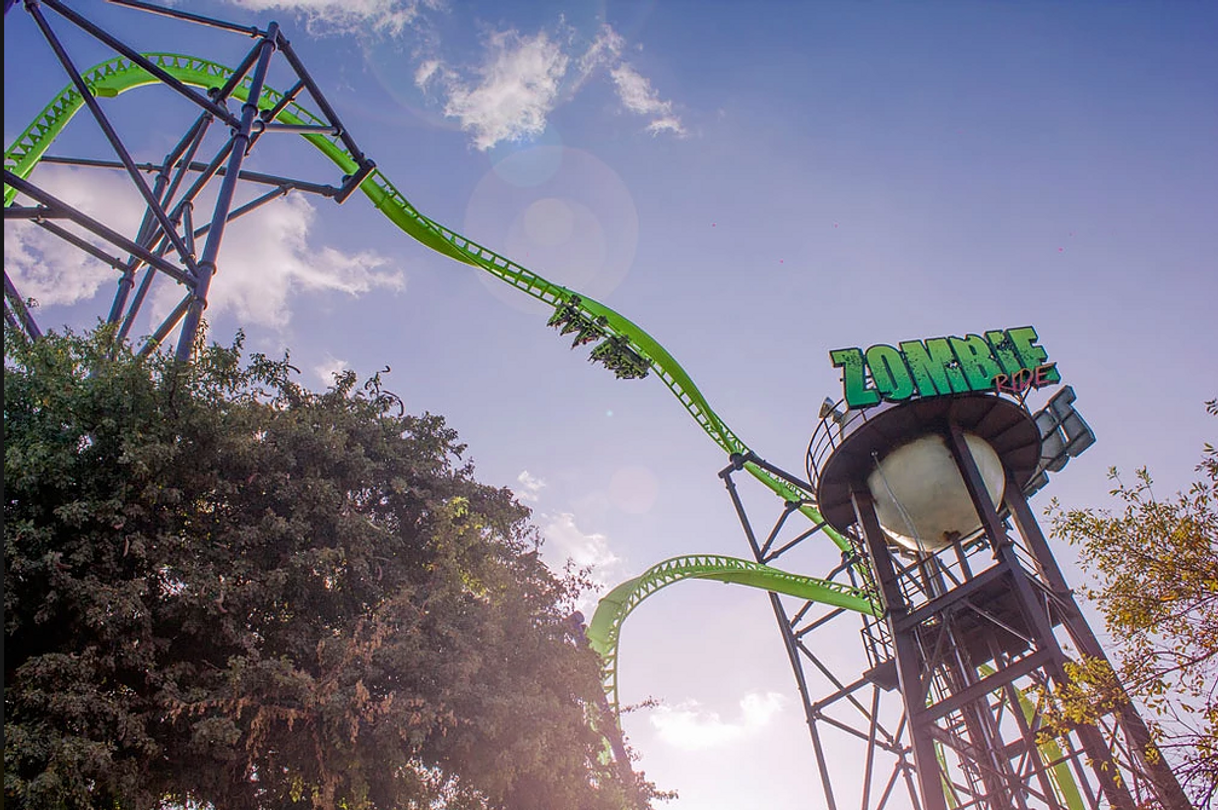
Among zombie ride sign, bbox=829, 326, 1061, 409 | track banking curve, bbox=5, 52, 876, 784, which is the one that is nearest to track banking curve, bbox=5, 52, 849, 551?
track banking curve, bbox=5, 52, 876, 784

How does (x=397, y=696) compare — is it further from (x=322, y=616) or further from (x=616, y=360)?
(x=616, y=360)

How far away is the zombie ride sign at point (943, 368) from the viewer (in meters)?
12.7

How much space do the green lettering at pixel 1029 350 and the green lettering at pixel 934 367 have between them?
1273 mm

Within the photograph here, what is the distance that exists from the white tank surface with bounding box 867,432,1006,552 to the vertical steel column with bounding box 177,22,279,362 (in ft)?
35.3

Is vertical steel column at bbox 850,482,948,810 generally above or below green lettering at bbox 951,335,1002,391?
below

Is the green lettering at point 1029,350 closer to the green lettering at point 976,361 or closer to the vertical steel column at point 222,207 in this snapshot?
the green lettering at point 976,361

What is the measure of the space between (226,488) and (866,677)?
408 inches

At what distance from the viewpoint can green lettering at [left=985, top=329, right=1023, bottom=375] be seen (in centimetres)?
1298

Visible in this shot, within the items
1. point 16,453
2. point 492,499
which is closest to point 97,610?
point 16,453

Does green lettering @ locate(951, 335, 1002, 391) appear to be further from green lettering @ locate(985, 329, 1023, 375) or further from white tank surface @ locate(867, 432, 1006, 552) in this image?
white tank surface @ locate(867, 432, 1006, 552)

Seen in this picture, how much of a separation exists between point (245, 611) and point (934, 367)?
36.1ft

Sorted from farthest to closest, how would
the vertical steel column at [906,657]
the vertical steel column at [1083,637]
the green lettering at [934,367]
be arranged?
the green lettering at [934,367] → the vertical steel column at [906,657] → the vertical steel column at [1083,637]

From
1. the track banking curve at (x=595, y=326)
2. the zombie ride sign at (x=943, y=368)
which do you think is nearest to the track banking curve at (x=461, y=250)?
the track banking curve at (x=595, y=326)

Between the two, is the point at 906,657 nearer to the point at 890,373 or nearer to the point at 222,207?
the point at 890,373
